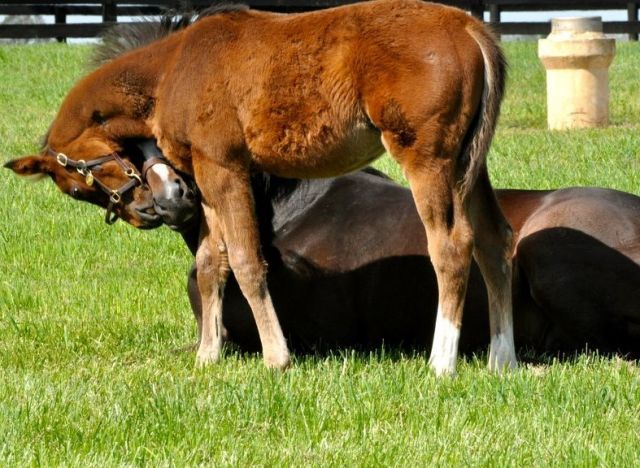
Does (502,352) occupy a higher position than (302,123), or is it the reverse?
(302,123)

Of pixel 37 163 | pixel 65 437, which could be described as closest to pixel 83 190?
pixel 37 163

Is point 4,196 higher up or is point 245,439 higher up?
point 245,439

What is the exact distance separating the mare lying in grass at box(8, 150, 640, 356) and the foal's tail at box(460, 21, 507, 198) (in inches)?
34.1

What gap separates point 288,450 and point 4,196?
288 inches

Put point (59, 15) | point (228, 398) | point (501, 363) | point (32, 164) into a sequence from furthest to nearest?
point (59, 15)
point (32, 164)
point (501, 363)
point (228, 398)

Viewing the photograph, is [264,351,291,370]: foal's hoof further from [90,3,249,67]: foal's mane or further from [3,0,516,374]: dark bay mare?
[90,3,249,67]: foal's mane

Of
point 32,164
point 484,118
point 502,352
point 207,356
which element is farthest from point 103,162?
point 502,352

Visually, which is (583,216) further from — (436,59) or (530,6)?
(530,6)

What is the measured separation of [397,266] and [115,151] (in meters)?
1.56

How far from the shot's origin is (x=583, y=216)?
6.02 metres

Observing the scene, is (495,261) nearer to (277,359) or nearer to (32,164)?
(277,359)

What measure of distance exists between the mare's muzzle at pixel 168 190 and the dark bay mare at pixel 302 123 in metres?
0.07

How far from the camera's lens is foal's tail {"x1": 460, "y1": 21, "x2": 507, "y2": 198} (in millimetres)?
5238

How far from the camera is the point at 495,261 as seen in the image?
5.66 meters
